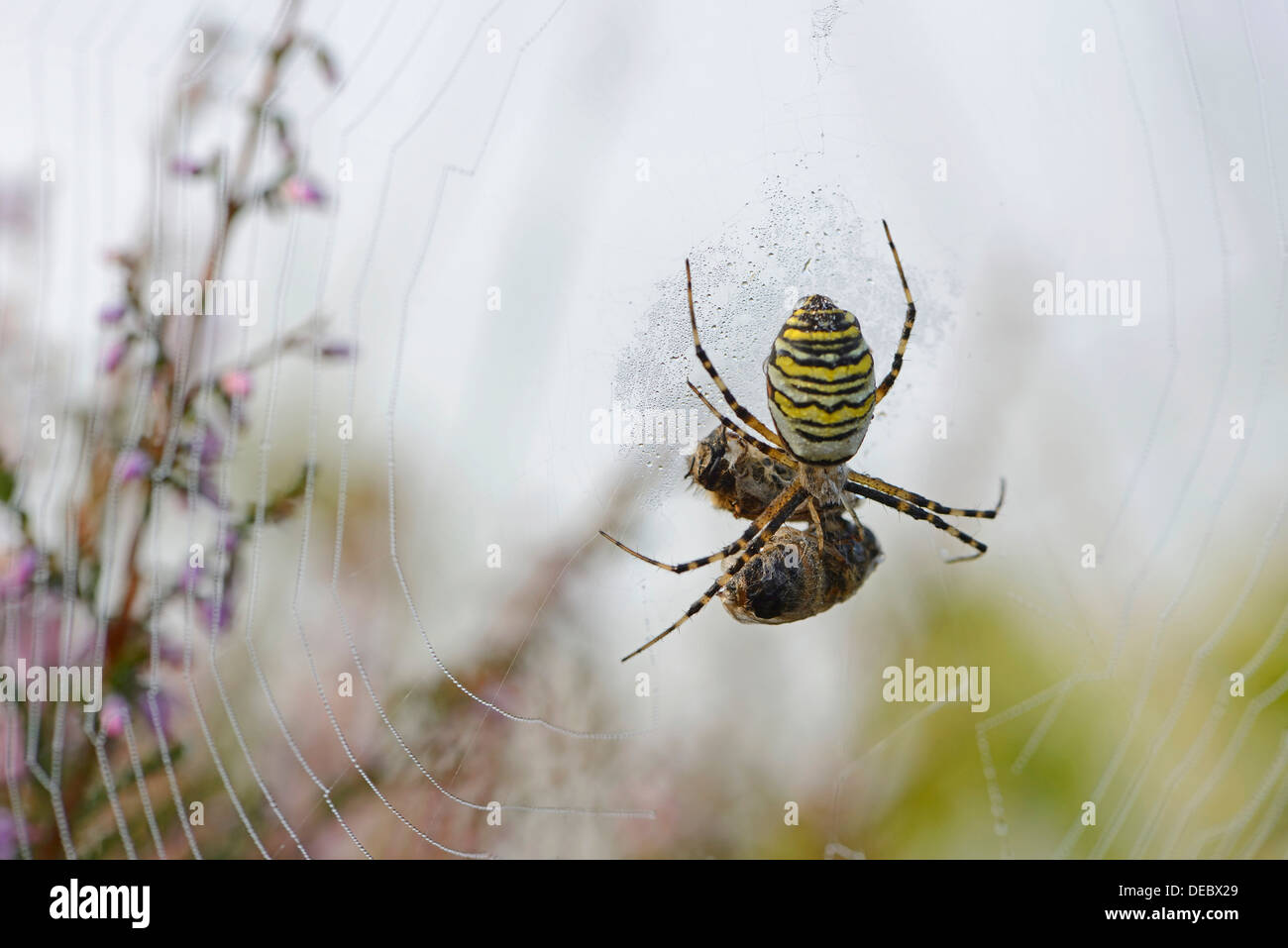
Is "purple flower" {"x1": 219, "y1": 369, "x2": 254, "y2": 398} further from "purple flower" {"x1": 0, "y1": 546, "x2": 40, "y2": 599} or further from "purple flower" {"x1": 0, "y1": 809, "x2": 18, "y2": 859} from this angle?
"purple flower" {"x1": 0, "y1": 809, "x2": 18, "y2": 859}

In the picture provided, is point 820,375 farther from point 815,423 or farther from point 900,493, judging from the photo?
point 900,493

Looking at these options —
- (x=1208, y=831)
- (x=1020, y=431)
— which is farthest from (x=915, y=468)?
(x=1208, y=831)

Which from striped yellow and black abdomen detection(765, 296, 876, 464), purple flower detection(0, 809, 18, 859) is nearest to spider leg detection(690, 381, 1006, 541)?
striped yellow and black abdomen detection(765, 296, 876, 464)

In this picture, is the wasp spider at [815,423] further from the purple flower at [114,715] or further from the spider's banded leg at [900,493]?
the purple flower at [114,715]

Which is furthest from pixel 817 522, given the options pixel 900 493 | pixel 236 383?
pixel 236 383

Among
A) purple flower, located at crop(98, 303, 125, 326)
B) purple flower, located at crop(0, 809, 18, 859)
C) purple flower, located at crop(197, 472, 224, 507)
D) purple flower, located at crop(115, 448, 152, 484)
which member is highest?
purple flower, located at crop(98, 303, 125, 326)

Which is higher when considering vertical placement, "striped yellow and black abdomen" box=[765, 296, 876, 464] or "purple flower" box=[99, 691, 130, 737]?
"striped yellow and black abdomen" box=[765, 296, 876, 464]

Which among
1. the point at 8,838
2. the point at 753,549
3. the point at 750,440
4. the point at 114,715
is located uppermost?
the point at 750,440
